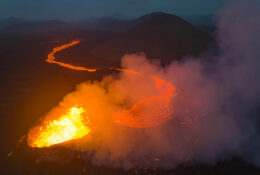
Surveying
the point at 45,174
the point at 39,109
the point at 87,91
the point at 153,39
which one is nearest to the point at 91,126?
the point at 45,174

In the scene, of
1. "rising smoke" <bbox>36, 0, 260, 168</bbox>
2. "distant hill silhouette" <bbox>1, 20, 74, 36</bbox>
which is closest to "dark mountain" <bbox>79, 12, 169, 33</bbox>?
"distant hill silhouette" <bbox>1, 20, 74, 36</bbox>

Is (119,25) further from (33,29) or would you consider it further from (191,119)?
(191,119)

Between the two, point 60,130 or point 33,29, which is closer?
point 60,130

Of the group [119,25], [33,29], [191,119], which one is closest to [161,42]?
[191,119]

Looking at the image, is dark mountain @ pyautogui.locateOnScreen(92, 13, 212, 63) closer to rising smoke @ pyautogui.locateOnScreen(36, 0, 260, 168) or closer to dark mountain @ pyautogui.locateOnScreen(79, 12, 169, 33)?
rising smoke @ pyautogui.locateOnScreen(36, 0, 260, 168)

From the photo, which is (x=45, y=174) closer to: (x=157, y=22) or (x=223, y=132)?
(x=223, y=132)

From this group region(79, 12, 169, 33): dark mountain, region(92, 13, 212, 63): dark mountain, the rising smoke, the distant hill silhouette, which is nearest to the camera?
the rising smoke

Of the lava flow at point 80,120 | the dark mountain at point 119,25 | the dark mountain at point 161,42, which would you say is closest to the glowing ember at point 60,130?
the lava flow at point 80,120
